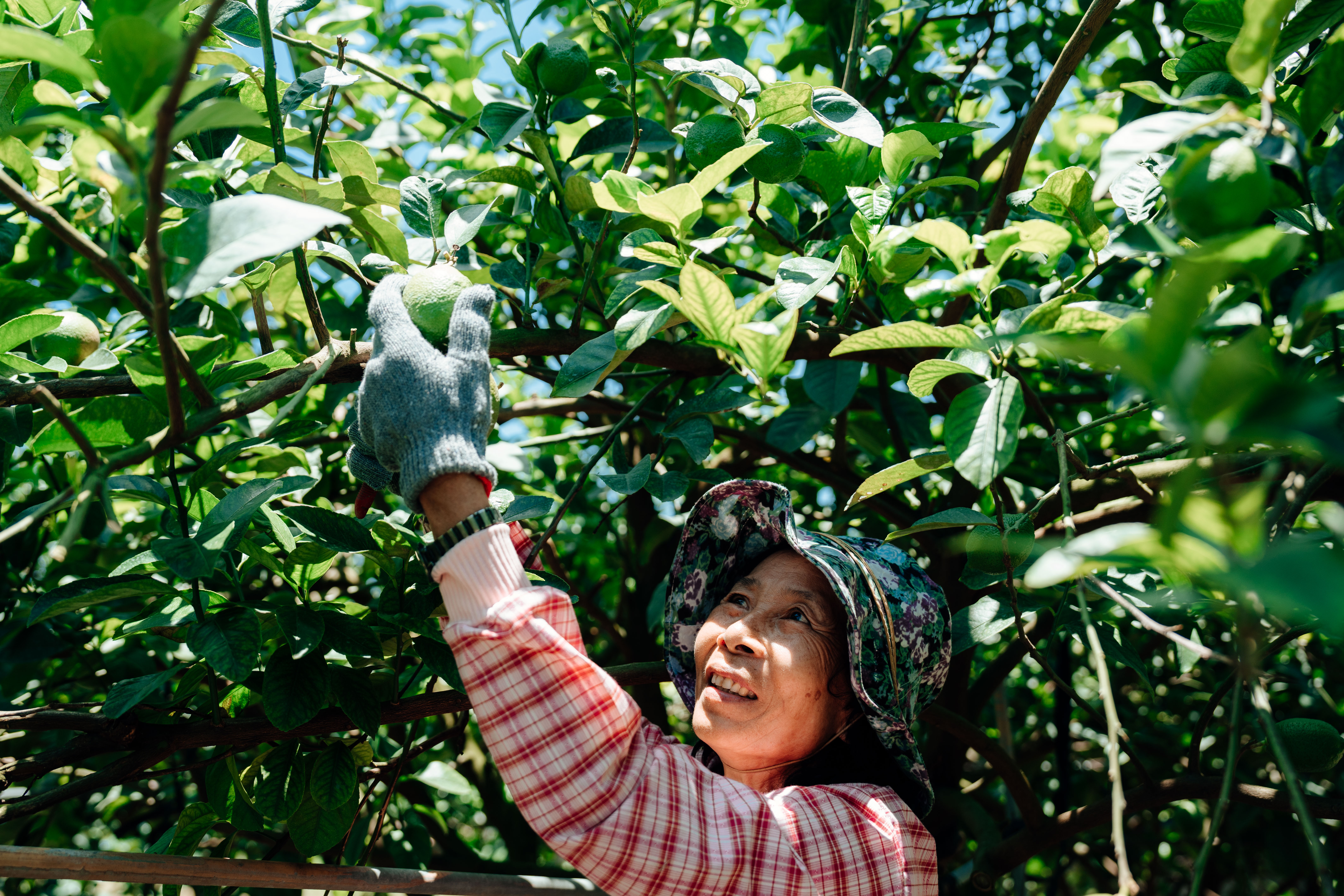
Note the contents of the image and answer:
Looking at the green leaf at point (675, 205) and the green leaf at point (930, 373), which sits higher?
the green leaf at point (675, 205)

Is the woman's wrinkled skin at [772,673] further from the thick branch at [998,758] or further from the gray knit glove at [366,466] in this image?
the gray knit glove at [366,466]

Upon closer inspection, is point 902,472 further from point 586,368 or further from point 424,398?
point 424,398

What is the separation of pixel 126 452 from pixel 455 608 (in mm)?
295

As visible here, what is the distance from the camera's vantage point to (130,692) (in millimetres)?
978

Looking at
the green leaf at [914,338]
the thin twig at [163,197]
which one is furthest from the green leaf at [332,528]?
the green leaf at [914,338]

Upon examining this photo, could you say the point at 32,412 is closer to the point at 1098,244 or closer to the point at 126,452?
the point at 126,452

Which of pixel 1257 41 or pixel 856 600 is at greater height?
pixel 1257 41

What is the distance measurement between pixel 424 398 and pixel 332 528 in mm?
238

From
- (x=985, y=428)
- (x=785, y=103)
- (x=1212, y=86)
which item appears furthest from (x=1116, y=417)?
(x=785, y=103)

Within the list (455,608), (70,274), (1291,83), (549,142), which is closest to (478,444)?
(455,608)

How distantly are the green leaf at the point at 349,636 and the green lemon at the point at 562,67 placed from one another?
604mm

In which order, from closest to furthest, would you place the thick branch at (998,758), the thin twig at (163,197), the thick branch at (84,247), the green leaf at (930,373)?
the thin twig at (163,197)
the thick branch at (84,247)
the green leaf at (930,373)
the thick branch at (998,758)

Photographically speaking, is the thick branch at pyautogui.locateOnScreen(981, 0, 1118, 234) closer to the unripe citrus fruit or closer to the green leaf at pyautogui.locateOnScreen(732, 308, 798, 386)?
the unripe citrus fruit

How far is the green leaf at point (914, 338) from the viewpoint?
2.52 ft
